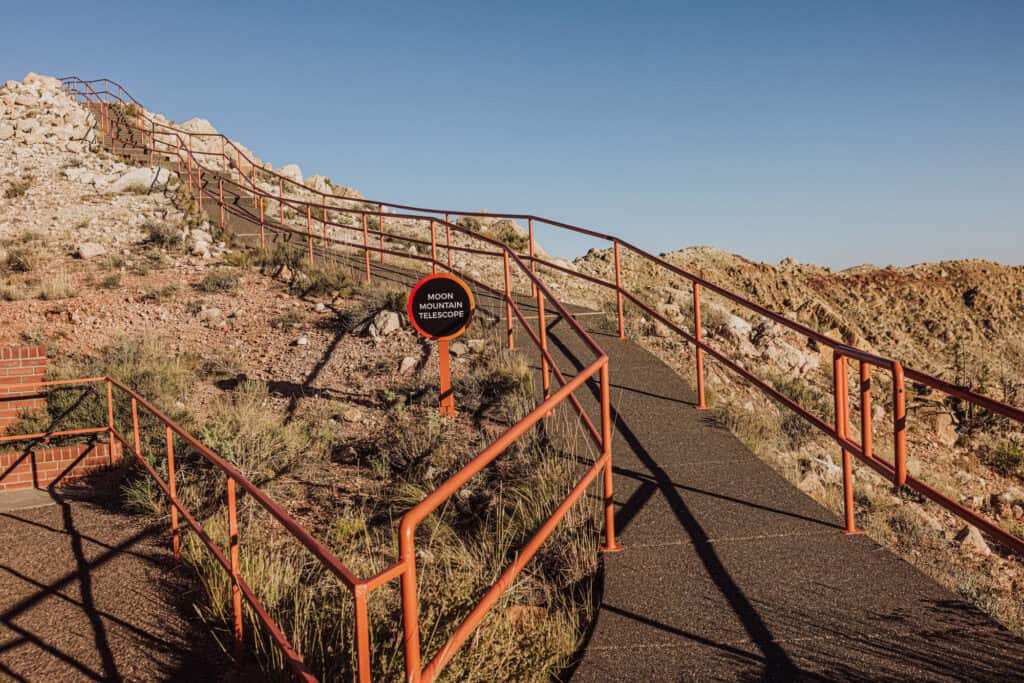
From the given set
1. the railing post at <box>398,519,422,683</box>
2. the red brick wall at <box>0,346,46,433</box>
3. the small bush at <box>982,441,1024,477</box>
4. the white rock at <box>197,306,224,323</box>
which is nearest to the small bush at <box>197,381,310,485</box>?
the red brick wall at <box>0,346,46,433</box>

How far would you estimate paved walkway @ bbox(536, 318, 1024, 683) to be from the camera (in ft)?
10.6

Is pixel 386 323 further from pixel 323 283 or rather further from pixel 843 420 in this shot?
pixel 843 420

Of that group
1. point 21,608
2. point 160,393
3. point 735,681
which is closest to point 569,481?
point 735,681

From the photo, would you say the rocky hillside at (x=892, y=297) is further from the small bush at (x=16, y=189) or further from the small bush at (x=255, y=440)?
the small bush at (x=16, y=189)

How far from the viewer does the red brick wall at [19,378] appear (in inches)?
327

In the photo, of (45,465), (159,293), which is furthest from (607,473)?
(159,293)

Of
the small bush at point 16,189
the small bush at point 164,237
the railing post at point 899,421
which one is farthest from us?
the small bush at point 16,189

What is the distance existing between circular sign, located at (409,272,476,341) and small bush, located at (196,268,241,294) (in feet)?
25.4

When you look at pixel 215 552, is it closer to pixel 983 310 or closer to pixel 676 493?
pixel 676 493

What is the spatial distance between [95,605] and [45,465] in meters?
3.80

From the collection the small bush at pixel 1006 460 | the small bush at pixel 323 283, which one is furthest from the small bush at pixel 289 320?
the small bush at pixel 1006 460

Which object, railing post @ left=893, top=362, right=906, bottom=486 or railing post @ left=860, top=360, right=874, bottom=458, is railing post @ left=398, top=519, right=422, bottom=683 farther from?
railing post @ left=860, top=360, right=874, bottom=458

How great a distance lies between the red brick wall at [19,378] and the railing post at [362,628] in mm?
7822

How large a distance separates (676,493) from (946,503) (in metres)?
2.03
